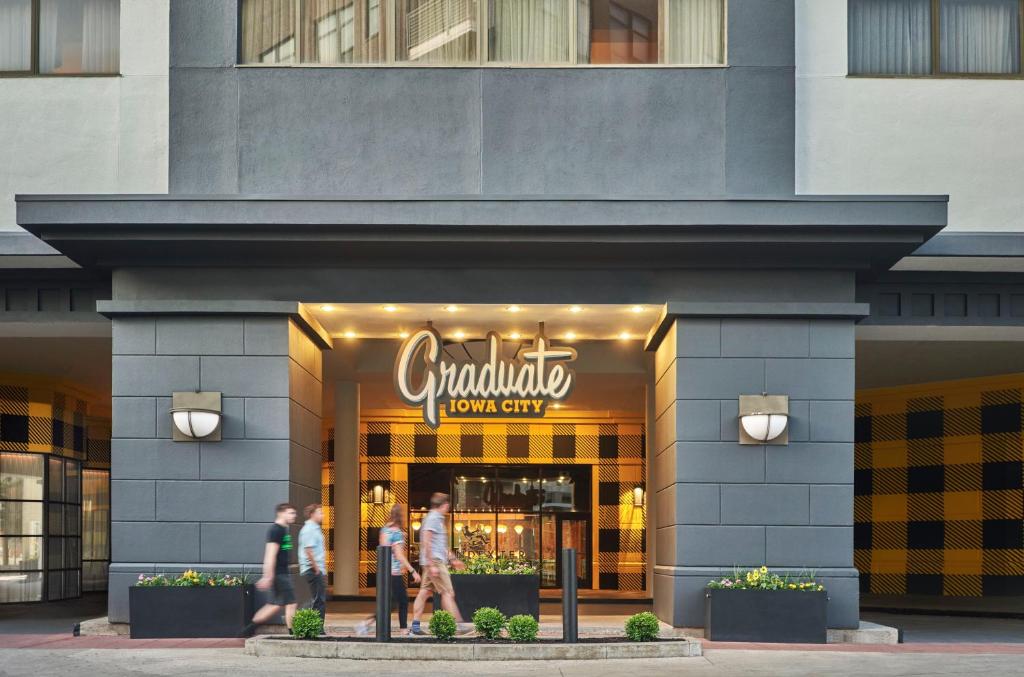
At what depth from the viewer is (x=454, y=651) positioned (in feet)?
42.4

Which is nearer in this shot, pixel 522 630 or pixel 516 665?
pixel 516 665

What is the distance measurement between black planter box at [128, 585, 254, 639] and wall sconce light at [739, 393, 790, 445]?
6093mm

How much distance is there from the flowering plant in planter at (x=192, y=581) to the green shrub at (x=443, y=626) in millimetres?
2638

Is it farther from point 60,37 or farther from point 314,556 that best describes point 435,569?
point 60,37

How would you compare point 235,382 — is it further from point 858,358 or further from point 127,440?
point 858,358

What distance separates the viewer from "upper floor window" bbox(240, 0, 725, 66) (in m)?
15.9

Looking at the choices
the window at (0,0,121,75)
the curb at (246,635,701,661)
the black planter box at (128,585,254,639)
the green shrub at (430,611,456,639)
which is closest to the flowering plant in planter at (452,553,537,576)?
the green shrub at (430,611,456,639)

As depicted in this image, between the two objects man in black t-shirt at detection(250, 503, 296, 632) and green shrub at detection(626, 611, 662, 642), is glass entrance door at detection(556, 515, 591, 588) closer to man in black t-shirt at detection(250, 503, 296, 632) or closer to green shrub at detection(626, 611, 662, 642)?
man in black t-shirt at detection(250, 503, 296, 632)

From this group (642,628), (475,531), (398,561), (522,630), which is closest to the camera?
(522,630)

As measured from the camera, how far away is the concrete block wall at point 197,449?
1523 centimetres

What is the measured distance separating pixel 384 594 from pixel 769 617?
173 inches

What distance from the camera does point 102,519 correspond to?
28.9 meters

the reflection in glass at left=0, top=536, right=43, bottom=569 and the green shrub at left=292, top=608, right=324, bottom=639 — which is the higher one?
the green shrub at left=292, top=608, right=324, bottom=639

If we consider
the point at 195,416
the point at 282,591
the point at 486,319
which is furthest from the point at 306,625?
the point at 486,319
